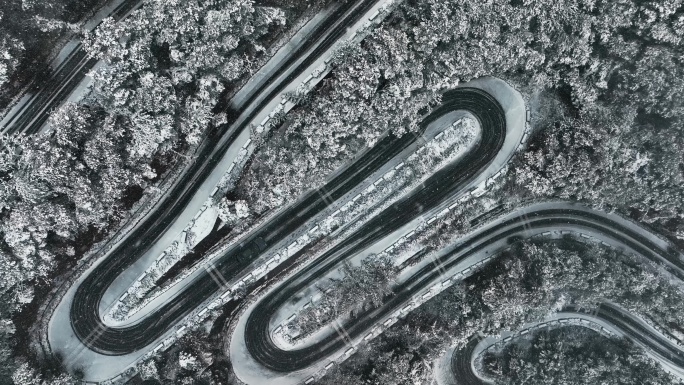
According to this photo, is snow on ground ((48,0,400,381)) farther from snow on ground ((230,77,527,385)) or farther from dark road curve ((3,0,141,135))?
dark road curve ((3,0,141,135))

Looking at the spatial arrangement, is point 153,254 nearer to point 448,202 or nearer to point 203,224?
point 203,224

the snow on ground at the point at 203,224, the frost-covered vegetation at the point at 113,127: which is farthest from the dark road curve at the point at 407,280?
the frost-covered vegetation at the point at 113,127

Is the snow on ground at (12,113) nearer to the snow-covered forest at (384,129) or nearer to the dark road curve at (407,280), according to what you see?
the snow-covered forest at (384,129)

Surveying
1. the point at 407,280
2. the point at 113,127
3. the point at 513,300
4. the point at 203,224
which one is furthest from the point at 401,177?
the point at 113,127

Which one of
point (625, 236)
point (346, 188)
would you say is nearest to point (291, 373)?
point (346, 188)

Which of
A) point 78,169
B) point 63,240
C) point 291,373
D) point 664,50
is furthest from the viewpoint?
point 291,373

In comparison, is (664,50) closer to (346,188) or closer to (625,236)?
(625,236)
